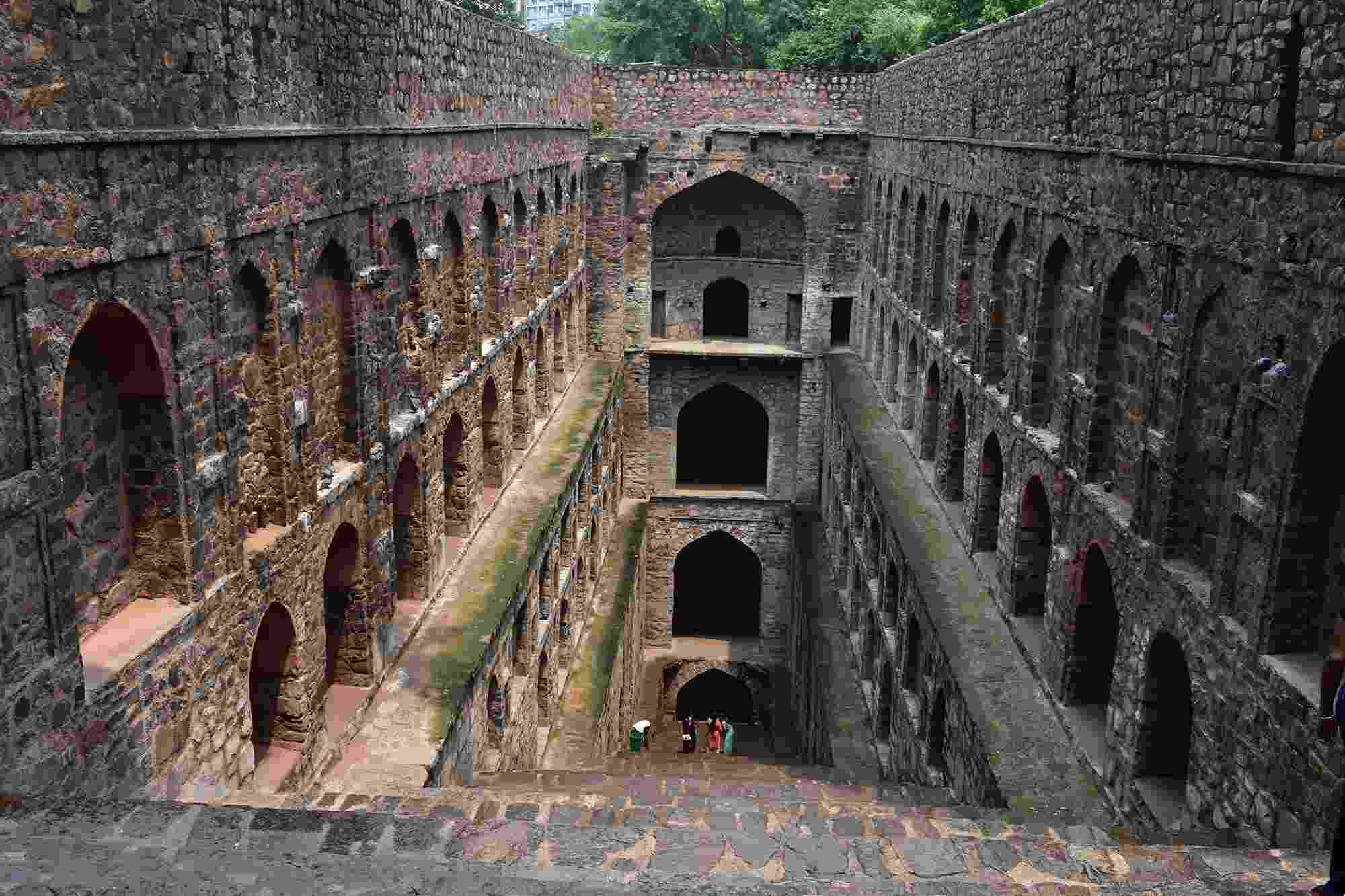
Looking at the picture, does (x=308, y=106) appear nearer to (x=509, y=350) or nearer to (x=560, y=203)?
(x=509, y=350)

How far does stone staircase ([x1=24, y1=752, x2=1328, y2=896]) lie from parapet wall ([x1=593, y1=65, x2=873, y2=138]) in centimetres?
2164

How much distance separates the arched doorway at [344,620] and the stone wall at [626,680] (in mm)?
7122

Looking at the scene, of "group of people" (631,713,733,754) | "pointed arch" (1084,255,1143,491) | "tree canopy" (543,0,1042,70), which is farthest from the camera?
"tree canopy" (543,0,1042,70)

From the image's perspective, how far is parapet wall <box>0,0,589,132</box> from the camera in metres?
5.82

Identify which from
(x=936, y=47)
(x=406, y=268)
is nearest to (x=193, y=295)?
(x=406, y=268)

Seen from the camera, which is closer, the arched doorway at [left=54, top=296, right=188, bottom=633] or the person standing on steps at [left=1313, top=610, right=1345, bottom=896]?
the person standing on steps at [left=1313, top=610, right=1345, bottom=896]

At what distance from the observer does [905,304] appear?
65.2ft

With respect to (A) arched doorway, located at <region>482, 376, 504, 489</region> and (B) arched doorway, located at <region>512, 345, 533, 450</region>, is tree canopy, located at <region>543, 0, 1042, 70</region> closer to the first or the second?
(B) arched doorway, located at <region>512, 345, 533, 450</region>

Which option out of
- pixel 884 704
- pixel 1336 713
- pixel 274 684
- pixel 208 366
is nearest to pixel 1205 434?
pixel 1336 713

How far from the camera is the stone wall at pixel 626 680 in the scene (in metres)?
19.0

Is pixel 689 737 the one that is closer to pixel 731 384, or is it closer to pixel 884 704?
pixel 884 704

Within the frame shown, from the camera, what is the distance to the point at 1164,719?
873 cm

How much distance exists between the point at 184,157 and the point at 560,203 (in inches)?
587

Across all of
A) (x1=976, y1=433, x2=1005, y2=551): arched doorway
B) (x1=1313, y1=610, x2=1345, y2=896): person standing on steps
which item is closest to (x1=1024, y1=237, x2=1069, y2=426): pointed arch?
(x1=976, y1=433, x2=1005, y2=551): arched doorway
